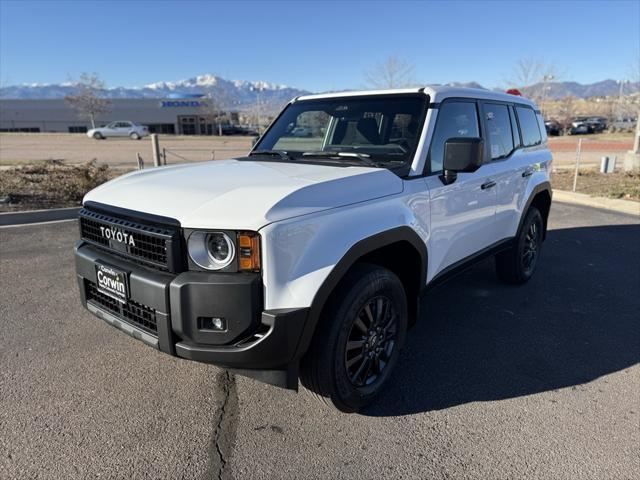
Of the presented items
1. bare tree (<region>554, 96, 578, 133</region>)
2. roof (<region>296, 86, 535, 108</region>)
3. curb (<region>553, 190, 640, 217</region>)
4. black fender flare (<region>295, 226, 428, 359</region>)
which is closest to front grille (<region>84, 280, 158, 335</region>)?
black fender flare (<region>295, 226, 428, 359</region>)

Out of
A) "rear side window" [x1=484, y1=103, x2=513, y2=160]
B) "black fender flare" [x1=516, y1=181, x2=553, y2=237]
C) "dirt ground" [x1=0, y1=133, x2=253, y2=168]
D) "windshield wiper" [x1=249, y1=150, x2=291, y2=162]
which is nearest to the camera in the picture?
"windshield wiper" [x1=249, y1=150, x2=291, y2=162]

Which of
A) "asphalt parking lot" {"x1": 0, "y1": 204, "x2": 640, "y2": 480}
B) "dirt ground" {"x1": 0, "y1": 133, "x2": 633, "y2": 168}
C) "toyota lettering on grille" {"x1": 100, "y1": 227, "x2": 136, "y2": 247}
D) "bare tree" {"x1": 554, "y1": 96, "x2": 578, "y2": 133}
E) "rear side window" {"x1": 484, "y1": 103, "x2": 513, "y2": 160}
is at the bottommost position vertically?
"asphalt parking lot" {"x1": 0, "y1": 204, "x2": 640, "y2": 480}

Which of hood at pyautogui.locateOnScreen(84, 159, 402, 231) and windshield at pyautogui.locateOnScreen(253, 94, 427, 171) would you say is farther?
windshield at pyautogui.locateOnScreen(253, 94, 427, 171)

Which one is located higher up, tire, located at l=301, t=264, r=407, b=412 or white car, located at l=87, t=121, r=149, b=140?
white car, located at l=87, t=121, r=149, b=140

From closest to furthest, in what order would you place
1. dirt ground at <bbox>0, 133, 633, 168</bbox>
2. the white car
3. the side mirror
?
the side mirror, dirt ground at <bbox>0, 133, 633, 168</bbox>, the white car

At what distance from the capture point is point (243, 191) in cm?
254

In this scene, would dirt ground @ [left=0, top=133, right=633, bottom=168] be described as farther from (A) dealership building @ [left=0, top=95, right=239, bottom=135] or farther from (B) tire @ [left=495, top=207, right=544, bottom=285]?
(A) dealership building @ [left=0, top=95, right=239, bottom=135]

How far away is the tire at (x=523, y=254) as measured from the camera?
511 centimetres

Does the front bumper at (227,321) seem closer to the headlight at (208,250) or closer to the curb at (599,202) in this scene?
the headlight at (208,250)

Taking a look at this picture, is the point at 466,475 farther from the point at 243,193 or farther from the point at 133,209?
the point at 133,209

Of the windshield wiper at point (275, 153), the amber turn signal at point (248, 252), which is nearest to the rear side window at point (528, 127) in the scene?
the windshield wiper at point (275, 153)

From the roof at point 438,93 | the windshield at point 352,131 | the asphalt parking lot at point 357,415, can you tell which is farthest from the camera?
the roof at point 438,93

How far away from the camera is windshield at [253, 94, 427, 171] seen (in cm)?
346

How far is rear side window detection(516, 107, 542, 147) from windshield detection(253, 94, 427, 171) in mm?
2032
